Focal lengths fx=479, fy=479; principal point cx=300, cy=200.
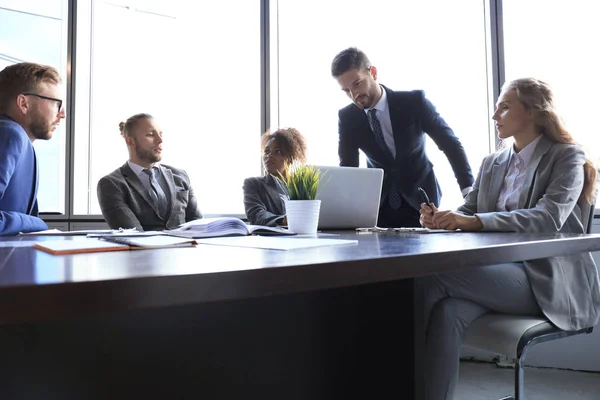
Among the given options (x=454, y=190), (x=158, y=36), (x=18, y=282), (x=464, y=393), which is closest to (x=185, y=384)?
(x=18, y=282)

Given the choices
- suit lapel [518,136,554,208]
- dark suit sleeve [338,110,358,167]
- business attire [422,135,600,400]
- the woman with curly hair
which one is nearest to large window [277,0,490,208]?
dark suit sleeve [338,110,358,167]

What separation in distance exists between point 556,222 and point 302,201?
884 millimetres

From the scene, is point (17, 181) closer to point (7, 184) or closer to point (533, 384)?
point (7, 184)

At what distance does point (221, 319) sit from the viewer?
116 centimetres

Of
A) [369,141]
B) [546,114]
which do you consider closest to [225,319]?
[546,114]

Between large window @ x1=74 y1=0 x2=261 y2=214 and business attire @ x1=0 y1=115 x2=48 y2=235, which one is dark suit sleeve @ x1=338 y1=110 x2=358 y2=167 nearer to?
large window @ x1=74 y1=0 x2=261 y2=214

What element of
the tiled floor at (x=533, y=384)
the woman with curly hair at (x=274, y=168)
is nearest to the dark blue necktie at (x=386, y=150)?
the woman with curly hair at (x=274, y=168)

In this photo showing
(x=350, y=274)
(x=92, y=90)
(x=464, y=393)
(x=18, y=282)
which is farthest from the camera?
(x=92, y=90)

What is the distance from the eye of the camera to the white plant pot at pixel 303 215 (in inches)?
64.1

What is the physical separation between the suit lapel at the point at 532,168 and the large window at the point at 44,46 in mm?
3222

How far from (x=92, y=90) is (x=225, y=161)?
3.90ft

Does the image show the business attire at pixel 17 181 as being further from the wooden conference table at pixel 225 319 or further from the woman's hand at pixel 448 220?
the woman's hand at pixel 448 220

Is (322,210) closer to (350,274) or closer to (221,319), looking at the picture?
(221,319)

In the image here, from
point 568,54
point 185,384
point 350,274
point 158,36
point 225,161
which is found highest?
point 158,36
